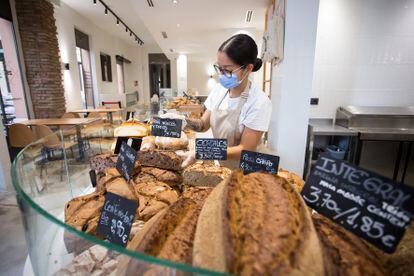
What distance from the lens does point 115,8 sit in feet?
21.9

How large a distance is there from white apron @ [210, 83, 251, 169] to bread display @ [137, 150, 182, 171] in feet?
1.45

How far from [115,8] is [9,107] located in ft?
13.1

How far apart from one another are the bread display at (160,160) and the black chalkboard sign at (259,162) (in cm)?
44

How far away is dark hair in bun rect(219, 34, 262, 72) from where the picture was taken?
4.65ft

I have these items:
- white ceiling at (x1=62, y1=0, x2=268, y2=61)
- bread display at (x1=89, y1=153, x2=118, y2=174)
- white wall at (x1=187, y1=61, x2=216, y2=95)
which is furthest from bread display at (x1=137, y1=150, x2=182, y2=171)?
white wall at (x1=187, y1=61, x2=216, y2=95)

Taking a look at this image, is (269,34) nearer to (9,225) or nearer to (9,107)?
(9,225)

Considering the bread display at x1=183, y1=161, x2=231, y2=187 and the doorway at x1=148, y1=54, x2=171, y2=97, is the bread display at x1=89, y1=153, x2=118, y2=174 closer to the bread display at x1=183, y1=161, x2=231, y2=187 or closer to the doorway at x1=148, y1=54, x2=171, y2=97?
the bread display at x1=183, y1=161, x2=231, y2=187

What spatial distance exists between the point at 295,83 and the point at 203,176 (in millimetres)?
1668

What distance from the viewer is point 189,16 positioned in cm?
451

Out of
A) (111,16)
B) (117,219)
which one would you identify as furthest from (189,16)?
(117,219)

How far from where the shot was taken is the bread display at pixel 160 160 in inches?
47.2

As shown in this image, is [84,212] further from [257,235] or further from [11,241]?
[11,241]

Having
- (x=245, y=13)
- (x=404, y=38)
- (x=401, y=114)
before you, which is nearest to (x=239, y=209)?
(x=401, y=114)

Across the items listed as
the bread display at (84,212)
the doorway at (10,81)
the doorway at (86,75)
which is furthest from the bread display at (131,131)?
the doorway at (86,75)
